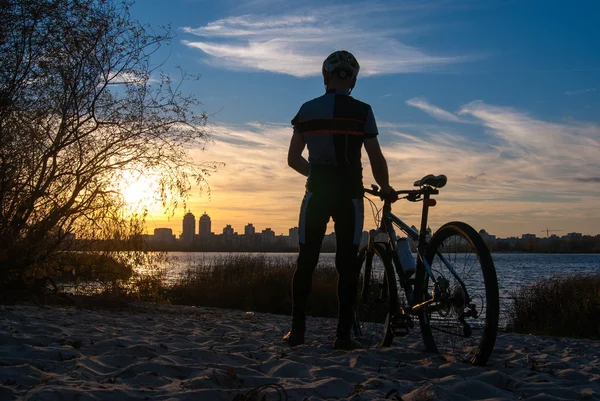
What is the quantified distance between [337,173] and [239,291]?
11.7 metres

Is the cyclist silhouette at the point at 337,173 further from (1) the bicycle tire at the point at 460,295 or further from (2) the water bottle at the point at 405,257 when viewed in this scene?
(1) the bicycle tire at the point at 460,295

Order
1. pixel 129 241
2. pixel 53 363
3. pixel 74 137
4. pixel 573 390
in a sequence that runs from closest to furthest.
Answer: pixel 573 390, pixel 53 363, pixel 74 137, pixel 129 241

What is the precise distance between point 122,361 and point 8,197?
494 cm

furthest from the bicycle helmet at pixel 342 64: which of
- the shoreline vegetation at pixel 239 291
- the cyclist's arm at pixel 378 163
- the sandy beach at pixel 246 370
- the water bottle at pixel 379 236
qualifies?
the shoreline vegetation at pixel 239 291

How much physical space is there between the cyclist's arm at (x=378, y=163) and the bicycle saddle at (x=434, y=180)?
11.4 inches

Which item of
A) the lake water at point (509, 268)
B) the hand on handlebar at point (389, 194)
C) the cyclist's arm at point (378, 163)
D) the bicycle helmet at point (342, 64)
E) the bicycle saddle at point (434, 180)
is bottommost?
the lake water at point (509, 268)

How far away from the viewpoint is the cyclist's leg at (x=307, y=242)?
14.6 ft

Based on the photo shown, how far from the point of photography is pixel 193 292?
1570cm

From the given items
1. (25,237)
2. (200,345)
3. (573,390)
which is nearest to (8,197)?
(25,237)

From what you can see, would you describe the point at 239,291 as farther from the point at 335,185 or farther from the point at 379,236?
the point at 335,185

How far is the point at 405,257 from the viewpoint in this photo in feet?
14.4

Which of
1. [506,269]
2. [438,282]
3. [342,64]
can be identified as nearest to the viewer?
[438,282]

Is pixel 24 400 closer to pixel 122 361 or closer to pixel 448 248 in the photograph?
pixel 122 361

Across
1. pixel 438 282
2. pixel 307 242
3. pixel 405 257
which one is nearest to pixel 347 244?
pixel 307 242
